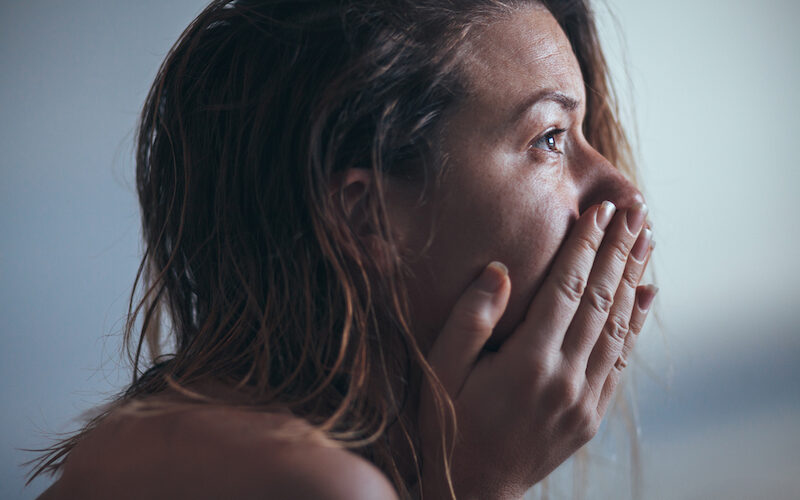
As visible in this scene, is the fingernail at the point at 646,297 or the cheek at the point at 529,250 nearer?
the cheek at the point at 529,250

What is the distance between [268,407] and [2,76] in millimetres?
943

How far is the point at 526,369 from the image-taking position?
0.82 m

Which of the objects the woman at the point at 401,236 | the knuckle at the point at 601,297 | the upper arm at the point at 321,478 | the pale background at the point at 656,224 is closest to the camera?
the upper arm at the point at 321,478

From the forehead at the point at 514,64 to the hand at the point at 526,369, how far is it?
0.19 m

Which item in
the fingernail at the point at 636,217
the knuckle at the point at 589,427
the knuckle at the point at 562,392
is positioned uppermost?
the fingernail at the point at 636,217

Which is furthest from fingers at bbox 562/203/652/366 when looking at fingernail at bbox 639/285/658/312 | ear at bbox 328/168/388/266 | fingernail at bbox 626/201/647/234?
ear at bbox 328/168/388/266

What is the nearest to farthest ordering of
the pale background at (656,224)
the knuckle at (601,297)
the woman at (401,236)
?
1. the woman at (401,236)
2. the knuckle at (601,297)
3. the pale background at (656,224)

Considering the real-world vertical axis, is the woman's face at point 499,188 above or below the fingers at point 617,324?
above

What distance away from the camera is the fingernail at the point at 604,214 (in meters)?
0.86

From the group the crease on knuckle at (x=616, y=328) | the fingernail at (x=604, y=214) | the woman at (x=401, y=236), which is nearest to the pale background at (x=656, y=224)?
the woman at (x=401, y=236)

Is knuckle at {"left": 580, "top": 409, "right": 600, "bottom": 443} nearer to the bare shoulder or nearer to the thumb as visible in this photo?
the thumb

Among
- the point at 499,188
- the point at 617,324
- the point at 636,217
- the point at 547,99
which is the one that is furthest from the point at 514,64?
the point at 617,324

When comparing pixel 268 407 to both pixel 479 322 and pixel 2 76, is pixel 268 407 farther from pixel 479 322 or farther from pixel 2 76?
pixel 2 76

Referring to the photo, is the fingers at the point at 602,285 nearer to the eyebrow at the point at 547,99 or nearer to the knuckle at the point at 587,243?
the knuckle at the point at 587,243
